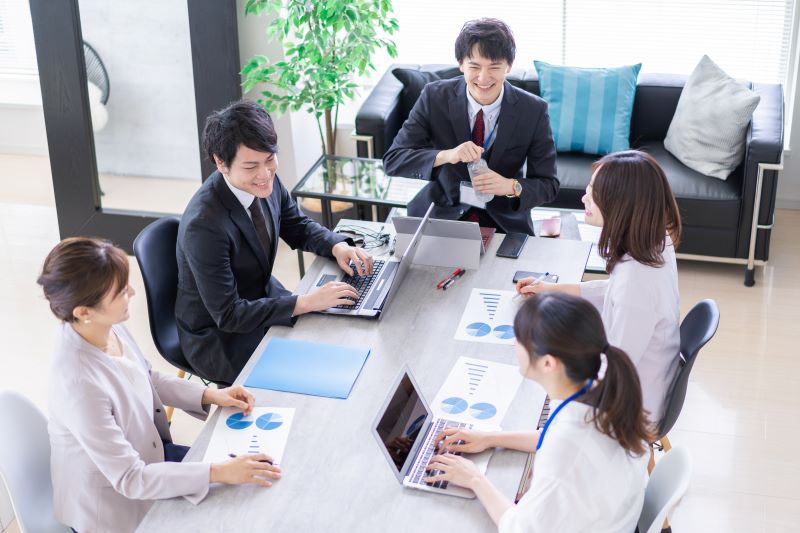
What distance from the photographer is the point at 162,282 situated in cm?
336

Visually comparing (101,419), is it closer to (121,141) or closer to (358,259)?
(358,259)

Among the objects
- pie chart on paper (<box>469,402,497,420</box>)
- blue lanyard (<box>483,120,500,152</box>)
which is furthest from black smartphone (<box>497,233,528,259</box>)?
pie chart on paper (<box>469,402,497,420</box>)

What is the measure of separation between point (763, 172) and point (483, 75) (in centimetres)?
175

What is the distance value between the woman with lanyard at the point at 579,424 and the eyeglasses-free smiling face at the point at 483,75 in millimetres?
1610

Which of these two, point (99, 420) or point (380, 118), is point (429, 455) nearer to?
point (99, 420)

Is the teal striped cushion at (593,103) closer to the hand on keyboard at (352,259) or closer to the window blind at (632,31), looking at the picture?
the window blind at (632,31)

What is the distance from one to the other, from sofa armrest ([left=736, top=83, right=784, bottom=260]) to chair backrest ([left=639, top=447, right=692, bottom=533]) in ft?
8.27

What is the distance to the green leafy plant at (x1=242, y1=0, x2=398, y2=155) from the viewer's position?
4.51m

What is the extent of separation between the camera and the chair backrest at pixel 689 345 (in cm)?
276

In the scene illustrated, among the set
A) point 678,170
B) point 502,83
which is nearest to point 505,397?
point 502,83

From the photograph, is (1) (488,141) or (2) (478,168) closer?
(2) (478,168)

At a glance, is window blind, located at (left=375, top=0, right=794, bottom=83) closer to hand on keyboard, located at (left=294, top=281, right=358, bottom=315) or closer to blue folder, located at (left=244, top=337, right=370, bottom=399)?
hand on keyboard, located at (left=294, top=281, right=358, bottom=315)

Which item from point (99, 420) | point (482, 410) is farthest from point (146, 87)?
point (482, 410)

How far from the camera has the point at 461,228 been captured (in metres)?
3.29
